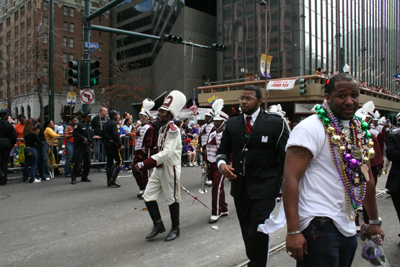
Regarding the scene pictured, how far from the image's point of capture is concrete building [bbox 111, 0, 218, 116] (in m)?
37.2

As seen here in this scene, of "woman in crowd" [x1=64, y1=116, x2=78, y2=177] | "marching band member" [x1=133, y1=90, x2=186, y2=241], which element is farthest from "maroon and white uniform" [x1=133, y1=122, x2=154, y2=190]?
"woman in crowd" [x1=64, y1=116, x2=78, y2=177]

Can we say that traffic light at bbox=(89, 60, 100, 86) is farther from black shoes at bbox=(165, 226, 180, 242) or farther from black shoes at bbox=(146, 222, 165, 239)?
black shoes at bbox=(165, 226, 180, 242)

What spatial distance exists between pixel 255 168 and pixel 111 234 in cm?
290

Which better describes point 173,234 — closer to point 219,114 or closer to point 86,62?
point 219,114

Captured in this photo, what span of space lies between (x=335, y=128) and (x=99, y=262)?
3.27 metres

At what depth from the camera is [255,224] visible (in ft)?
10.2

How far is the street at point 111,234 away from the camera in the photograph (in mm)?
4078

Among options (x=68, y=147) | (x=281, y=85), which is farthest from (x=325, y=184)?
(x=281, y=85)

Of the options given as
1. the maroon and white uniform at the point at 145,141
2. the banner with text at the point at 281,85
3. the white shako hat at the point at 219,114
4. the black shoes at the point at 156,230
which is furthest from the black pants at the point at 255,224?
the banner with text at the point at 281,85

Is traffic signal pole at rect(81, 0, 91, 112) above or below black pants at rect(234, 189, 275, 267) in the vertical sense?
above

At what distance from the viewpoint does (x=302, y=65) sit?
32.4m

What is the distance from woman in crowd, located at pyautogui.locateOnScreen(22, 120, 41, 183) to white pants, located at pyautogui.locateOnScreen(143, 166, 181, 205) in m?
6.02

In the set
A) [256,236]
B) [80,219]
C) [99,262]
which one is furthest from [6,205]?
[256,236]

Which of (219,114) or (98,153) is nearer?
(219,114)
